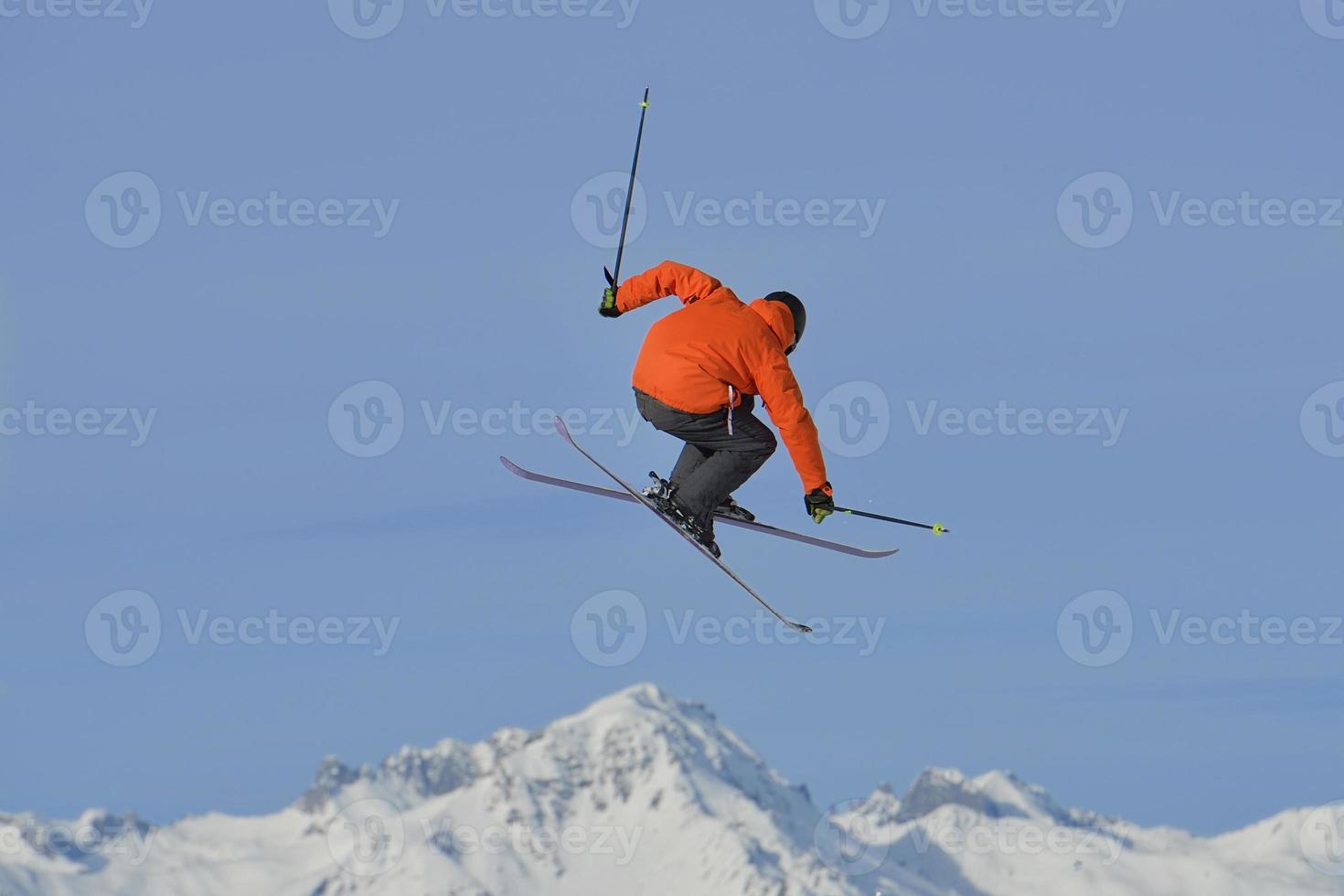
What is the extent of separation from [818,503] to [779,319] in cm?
156

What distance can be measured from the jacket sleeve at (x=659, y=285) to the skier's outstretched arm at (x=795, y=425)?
121cm

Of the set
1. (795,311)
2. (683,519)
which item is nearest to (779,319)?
(795,311)

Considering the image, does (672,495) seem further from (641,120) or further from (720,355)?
(641,120)

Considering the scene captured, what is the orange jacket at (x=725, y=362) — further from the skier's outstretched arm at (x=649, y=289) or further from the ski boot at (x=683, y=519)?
the ski boot at (x=683, y=519)

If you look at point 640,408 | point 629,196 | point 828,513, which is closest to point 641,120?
point 629,196

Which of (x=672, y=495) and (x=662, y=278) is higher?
(x=662, y=278)

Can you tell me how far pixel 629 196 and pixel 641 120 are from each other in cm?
122

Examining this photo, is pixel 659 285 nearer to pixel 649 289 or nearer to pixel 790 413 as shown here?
pixel 649 289

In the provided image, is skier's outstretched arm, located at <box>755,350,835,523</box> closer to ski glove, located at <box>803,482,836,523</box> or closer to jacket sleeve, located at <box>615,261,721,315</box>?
ski glove, located at <box>803,482,836,523</box>

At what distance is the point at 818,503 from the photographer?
674 inches

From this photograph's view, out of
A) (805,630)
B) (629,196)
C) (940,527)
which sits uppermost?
(629,196)

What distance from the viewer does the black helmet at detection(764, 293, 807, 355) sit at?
1733 cm

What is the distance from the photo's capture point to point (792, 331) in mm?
17281

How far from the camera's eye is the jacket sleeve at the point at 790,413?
16.9m
